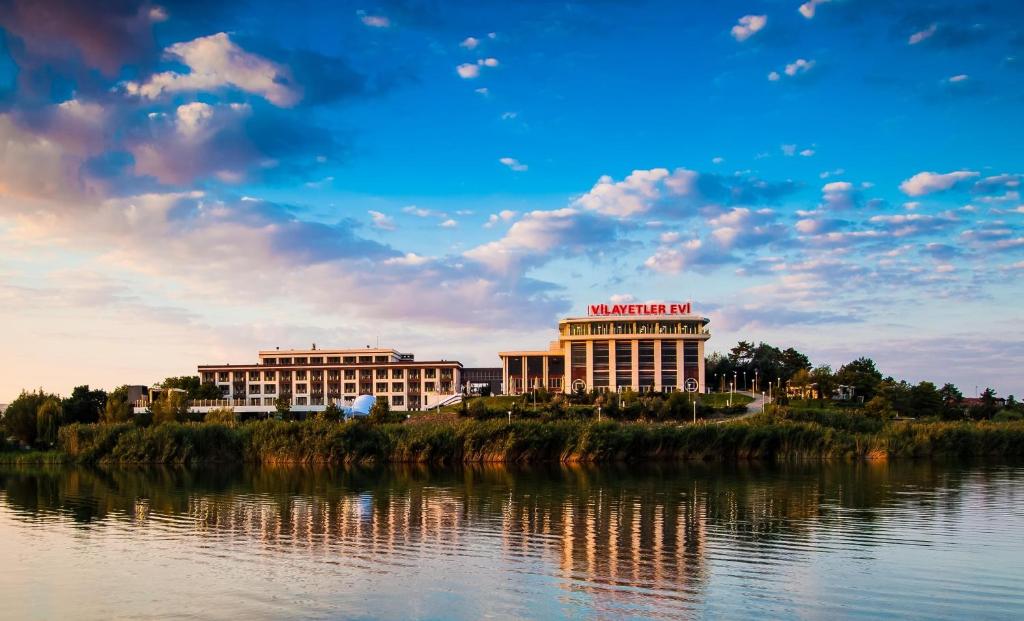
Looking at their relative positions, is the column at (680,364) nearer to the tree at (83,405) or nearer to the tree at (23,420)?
the tree at (83,405)

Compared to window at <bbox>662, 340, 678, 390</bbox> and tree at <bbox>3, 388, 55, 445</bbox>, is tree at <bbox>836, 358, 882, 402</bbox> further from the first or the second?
tree at <bbox>3, 388, 55, 445</bbox>

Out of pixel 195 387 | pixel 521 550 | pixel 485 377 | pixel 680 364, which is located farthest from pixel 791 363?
pixel 521 550

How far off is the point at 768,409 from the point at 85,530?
6721 centimetres

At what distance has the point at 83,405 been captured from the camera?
91938 mm

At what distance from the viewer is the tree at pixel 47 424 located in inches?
2625

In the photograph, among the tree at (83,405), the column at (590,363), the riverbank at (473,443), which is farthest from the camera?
the column at (590,363)

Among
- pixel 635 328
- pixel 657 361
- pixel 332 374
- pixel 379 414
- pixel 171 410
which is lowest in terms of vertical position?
pixel 379 414

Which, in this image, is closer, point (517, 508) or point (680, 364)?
point (517, 508)

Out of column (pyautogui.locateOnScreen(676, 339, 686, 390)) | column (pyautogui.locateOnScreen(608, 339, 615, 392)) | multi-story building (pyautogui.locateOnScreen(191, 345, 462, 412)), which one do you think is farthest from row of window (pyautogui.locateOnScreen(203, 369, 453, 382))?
column (pyautogui.locateOnScreen(676, 339, 686, 390))

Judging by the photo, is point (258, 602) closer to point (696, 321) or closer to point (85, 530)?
point (85, 530)

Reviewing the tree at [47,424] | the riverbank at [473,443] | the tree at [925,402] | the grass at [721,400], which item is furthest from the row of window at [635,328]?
the tree at [47,424]

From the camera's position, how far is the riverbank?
58.9 meters

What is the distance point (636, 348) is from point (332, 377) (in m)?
49.5

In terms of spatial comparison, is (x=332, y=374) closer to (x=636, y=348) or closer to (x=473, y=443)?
(x=636, y=348)
